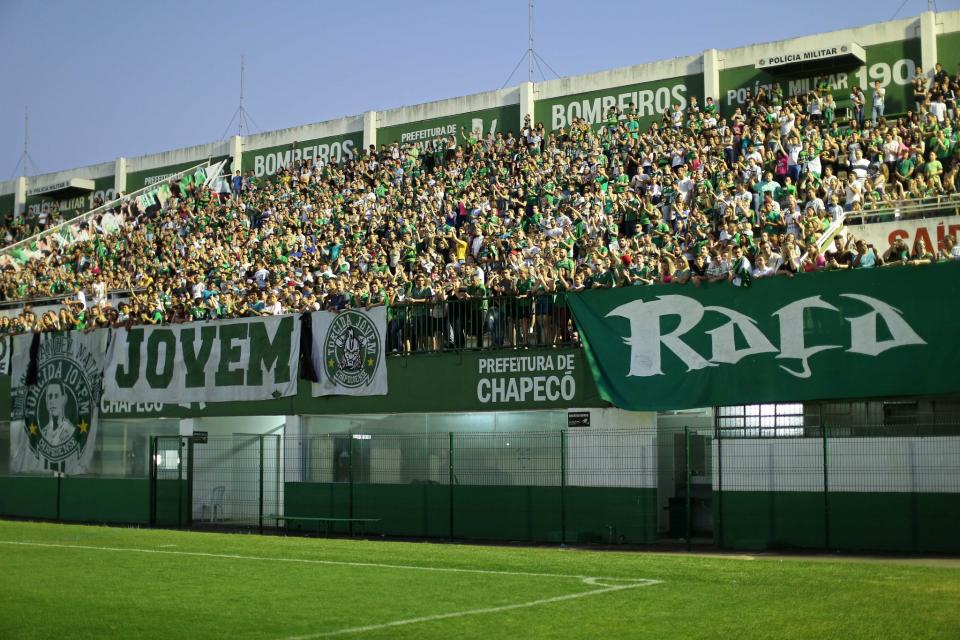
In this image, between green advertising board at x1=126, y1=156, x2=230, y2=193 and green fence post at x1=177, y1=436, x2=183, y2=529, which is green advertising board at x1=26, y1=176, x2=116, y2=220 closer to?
green advertising board at x1=126, y1=156, x2=230, y2=193

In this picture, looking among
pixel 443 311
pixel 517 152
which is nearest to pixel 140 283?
pixel 517 152

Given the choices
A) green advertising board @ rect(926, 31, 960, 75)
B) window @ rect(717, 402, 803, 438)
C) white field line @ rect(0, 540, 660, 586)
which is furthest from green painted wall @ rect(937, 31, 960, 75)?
white field line @ rect(0, 540, 660, 586)

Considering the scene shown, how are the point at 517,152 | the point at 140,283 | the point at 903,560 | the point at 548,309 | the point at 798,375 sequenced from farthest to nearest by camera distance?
the point at 140,283
the point at 517,152
the point at 548,309
the point at 798,375
the point at 903,560

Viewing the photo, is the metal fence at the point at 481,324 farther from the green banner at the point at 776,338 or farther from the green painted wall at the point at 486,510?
the green painted wall at the point at 486,510

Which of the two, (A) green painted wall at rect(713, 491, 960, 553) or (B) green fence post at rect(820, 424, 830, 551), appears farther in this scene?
(B) green fence post at rect(820, 424, 830, 551)

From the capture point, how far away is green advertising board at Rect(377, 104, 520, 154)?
34.4 meters

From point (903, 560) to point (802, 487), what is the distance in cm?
229

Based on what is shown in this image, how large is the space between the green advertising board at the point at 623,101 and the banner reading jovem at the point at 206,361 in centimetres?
1116

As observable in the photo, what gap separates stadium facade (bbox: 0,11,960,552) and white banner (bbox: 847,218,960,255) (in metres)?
2.25

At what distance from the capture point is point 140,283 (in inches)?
1357

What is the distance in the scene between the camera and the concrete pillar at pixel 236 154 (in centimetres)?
4128

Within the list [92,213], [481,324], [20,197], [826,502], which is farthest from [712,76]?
[20,197]

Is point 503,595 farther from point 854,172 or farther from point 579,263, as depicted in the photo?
point 854,172

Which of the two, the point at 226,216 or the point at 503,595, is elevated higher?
the point at 226,216
